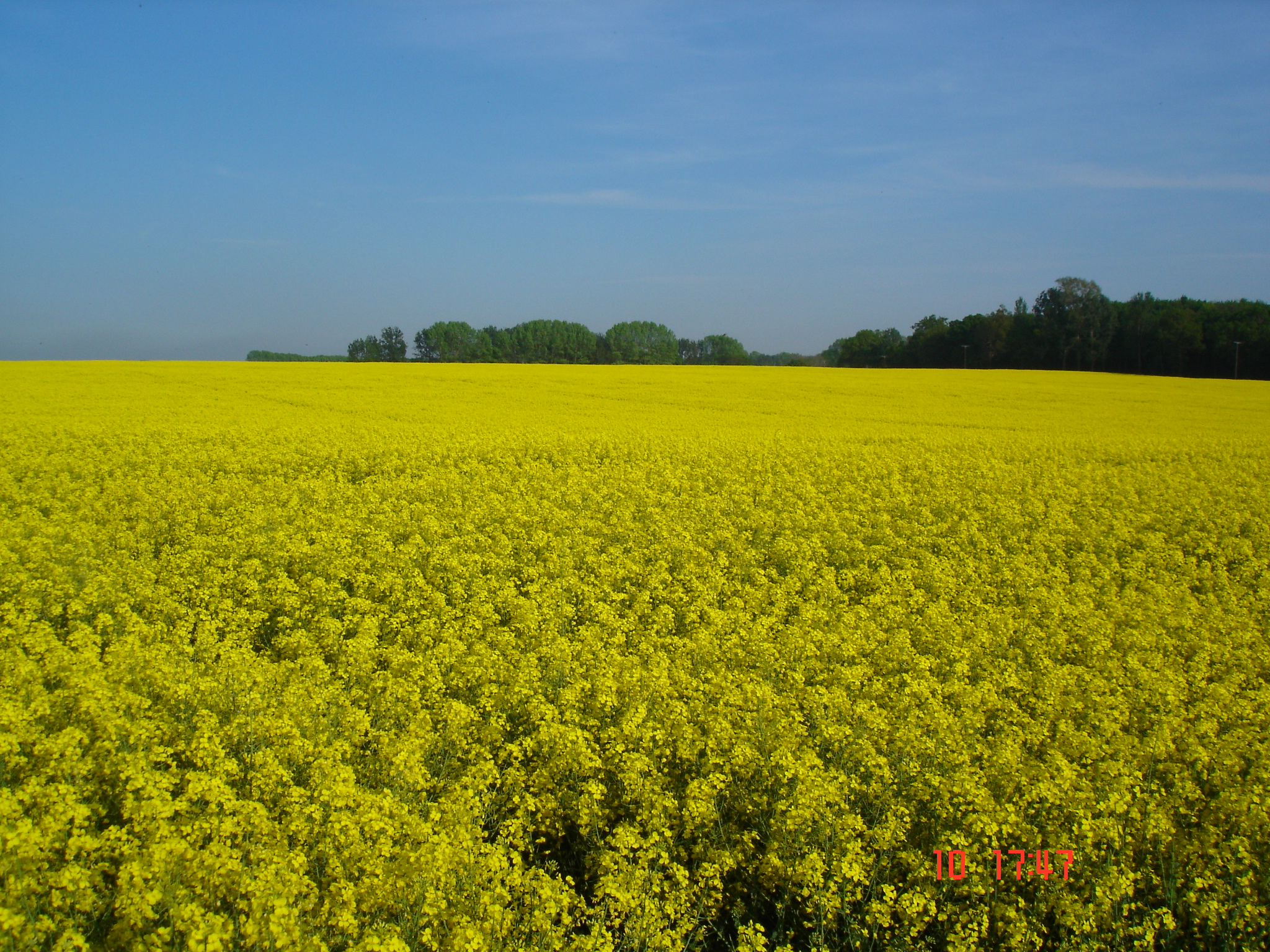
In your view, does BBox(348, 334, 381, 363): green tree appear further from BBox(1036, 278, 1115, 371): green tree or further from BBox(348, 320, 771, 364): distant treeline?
BBox(1036, 278, 1115, 371): green tree

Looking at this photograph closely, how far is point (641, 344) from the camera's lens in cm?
8388

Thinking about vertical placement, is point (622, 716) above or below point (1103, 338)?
below

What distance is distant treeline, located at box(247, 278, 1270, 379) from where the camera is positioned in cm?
5588

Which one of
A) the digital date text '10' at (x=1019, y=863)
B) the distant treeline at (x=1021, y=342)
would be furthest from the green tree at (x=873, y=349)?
the digital date text '10' at (x=1019, y=863)

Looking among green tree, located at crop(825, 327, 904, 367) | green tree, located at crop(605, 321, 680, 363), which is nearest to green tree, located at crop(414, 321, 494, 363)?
green tree, located at crop(605, 321, 680, 363)

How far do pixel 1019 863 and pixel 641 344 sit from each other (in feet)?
269

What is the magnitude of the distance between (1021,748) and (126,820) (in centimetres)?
570

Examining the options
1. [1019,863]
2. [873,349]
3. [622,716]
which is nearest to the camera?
[1019,863]

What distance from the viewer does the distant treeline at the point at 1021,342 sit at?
55.9m

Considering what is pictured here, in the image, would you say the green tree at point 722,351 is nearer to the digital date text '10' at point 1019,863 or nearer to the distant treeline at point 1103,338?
the distant treeline at point 1103,338

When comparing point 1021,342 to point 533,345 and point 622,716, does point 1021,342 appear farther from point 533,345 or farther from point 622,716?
point 622,716

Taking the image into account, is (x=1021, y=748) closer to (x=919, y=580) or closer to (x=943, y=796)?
(x=943, y=796)

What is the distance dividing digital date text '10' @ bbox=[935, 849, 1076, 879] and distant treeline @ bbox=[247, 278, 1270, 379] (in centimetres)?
5774

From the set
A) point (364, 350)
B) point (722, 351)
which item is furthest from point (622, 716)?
point (722, 351)
